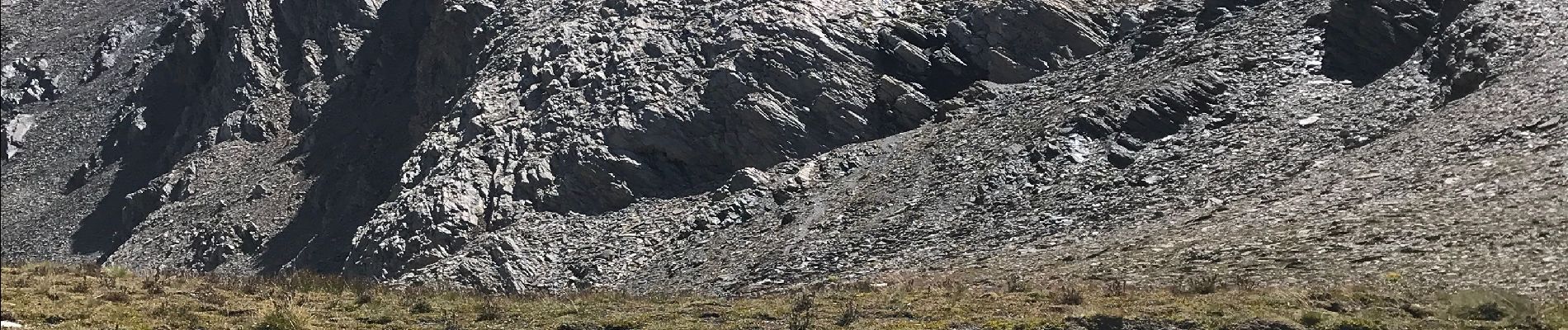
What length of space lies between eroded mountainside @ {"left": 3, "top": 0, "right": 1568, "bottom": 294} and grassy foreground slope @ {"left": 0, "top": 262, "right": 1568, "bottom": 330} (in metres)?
2.42

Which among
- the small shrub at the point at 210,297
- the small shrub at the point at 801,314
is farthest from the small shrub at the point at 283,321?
the small shrub at the point at 801,314

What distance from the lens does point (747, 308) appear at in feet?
68.9

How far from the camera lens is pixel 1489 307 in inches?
758

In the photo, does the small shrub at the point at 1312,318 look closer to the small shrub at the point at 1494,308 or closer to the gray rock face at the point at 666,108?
the small shrub at the point at 1494,308

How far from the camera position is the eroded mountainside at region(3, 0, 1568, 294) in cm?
2828

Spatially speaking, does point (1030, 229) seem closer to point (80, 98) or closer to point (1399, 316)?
point (1399, 316)

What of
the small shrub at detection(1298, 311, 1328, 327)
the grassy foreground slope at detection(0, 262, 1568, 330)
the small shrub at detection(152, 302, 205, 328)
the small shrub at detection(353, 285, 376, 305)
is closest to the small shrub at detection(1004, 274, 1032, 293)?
the grassy foreground slope at detection(0, 262, 1568, 330)

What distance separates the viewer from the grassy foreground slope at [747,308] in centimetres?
1856

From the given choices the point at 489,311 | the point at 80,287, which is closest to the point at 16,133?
the point at 80,287

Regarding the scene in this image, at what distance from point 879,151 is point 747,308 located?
70.2 feet

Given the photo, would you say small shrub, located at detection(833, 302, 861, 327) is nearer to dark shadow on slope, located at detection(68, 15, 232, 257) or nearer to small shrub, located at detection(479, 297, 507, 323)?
small shrub, located at detection(479, 297, 507, 323)

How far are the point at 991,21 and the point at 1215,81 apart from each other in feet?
31.9

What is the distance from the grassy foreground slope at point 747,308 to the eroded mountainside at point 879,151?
2418 mm

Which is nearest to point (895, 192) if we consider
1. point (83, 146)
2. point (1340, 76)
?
point (1340, 76)
